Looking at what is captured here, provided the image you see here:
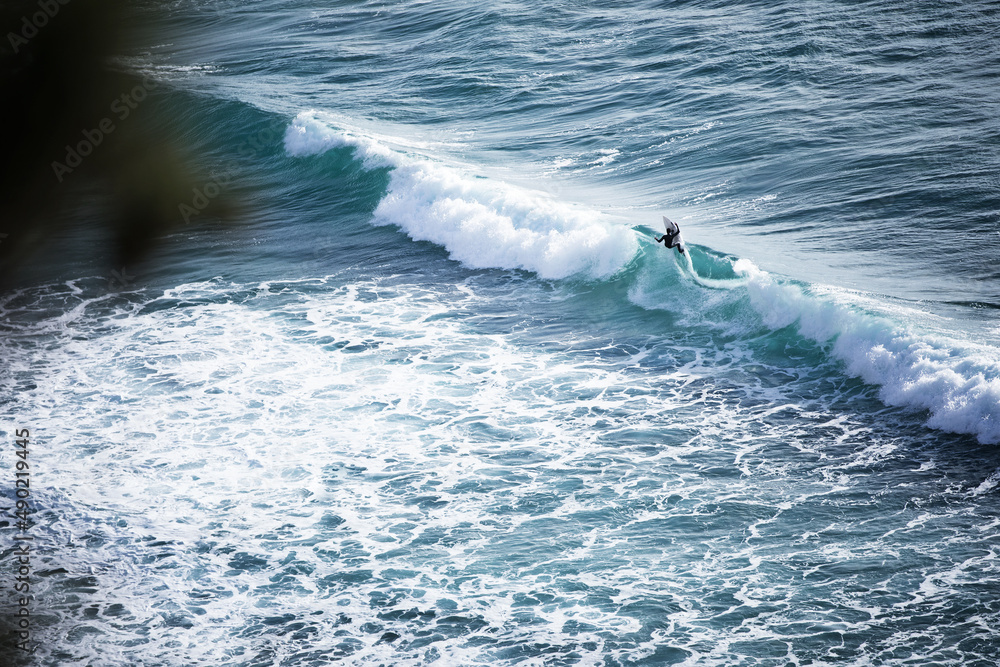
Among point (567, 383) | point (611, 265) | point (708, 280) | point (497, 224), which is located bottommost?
point (567, 383)

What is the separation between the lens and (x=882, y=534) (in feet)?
31.0

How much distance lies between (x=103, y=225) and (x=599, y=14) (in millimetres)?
16403

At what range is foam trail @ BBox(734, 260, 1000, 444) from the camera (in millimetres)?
11148

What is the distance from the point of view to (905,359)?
12.2m

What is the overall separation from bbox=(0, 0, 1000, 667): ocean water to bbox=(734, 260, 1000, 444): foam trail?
0.14 feet

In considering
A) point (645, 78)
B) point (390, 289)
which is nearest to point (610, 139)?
point (645, 78)

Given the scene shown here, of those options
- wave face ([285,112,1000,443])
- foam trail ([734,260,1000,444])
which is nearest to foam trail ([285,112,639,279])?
wave face ([285,112,1000,443])

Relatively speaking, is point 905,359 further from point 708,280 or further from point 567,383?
point 567,383

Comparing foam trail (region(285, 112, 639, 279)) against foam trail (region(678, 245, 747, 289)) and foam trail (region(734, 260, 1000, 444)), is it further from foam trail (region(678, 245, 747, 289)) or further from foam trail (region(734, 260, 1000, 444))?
foam trail (region(734, 260, 1000, 444))

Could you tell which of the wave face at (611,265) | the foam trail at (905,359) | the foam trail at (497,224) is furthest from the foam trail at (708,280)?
the foam trail at (497,224)

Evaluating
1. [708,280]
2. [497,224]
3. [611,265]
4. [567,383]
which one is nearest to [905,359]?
[708,280]

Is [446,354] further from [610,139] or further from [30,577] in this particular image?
[610,139]

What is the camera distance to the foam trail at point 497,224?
16828 millimetres

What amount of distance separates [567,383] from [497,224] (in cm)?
567
